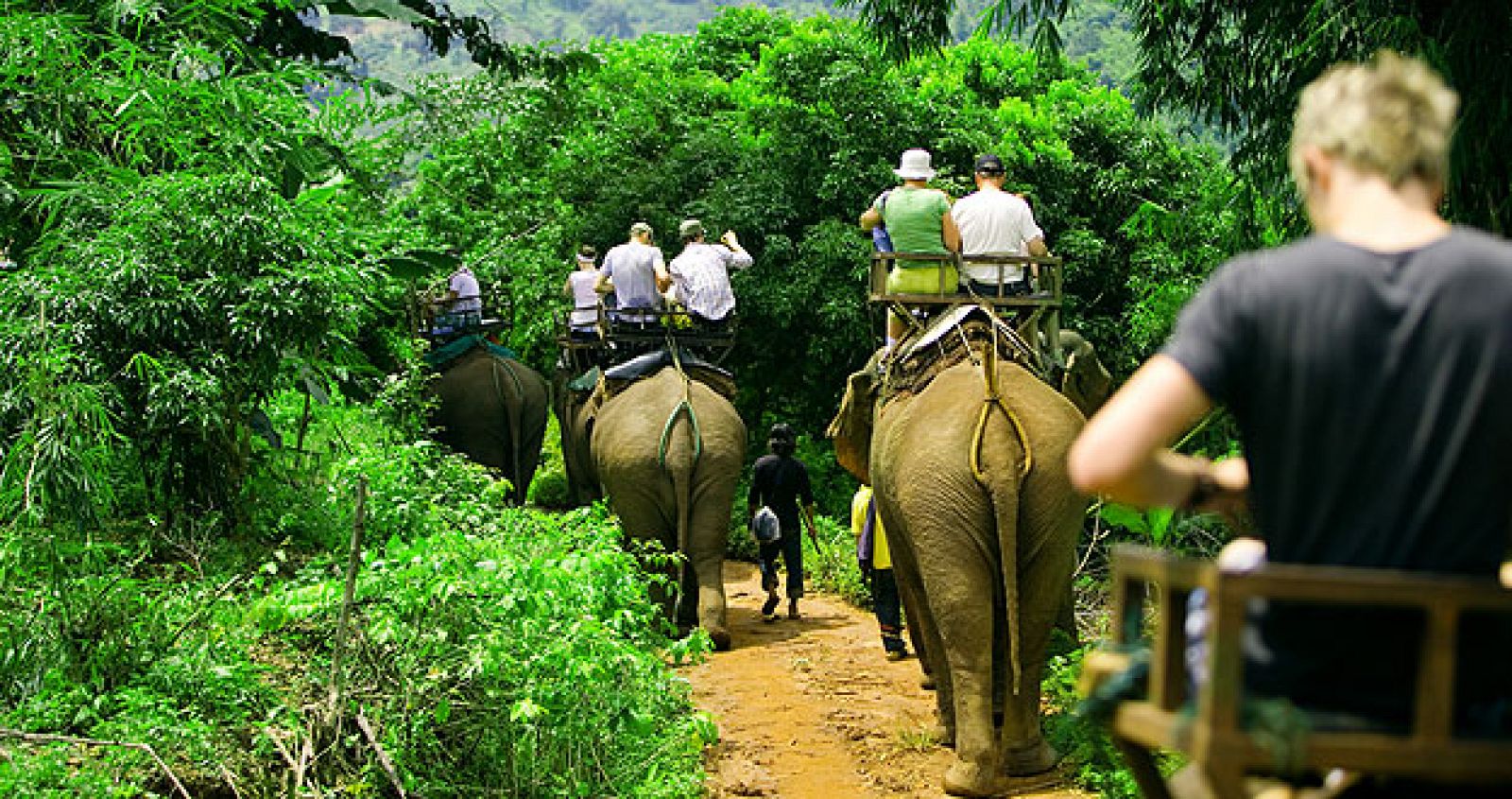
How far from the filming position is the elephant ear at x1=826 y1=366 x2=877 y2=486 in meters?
10.7

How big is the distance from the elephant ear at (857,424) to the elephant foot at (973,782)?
107 inches

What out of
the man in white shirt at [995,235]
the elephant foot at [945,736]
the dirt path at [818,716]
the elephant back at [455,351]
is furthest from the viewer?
the elephant back at [455,351]

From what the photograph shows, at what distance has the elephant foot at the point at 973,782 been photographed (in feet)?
26.9

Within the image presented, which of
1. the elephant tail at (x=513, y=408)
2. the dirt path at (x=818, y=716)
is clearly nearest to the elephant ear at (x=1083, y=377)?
the dirt path at (x=818, y=716)

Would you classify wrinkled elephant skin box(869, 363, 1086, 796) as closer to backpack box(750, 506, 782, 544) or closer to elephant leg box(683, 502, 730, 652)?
elephant leg box(683, 502, 730, 652)

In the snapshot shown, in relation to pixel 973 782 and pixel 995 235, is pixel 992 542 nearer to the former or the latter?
pixel 973 782

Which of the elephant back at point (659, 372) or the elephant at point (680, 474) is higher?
the elephant back at point (659, 372)

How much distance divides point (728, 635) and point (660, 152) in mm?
10973

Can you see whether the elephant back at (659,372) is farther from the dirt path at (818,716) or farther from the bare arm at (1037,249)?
the bare arm at (1037,249)

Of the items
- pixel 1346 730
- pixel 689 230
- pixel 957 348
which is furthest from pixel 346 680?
pixel 689 230

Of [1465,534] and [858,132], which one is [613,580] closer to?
[1465,534]

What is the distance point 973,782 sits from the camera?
822cm

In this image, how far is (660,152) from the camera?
2281 cm

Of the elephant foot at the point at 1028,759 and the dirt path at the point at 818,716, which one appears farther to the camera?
the dirt path at the point at 818,716
